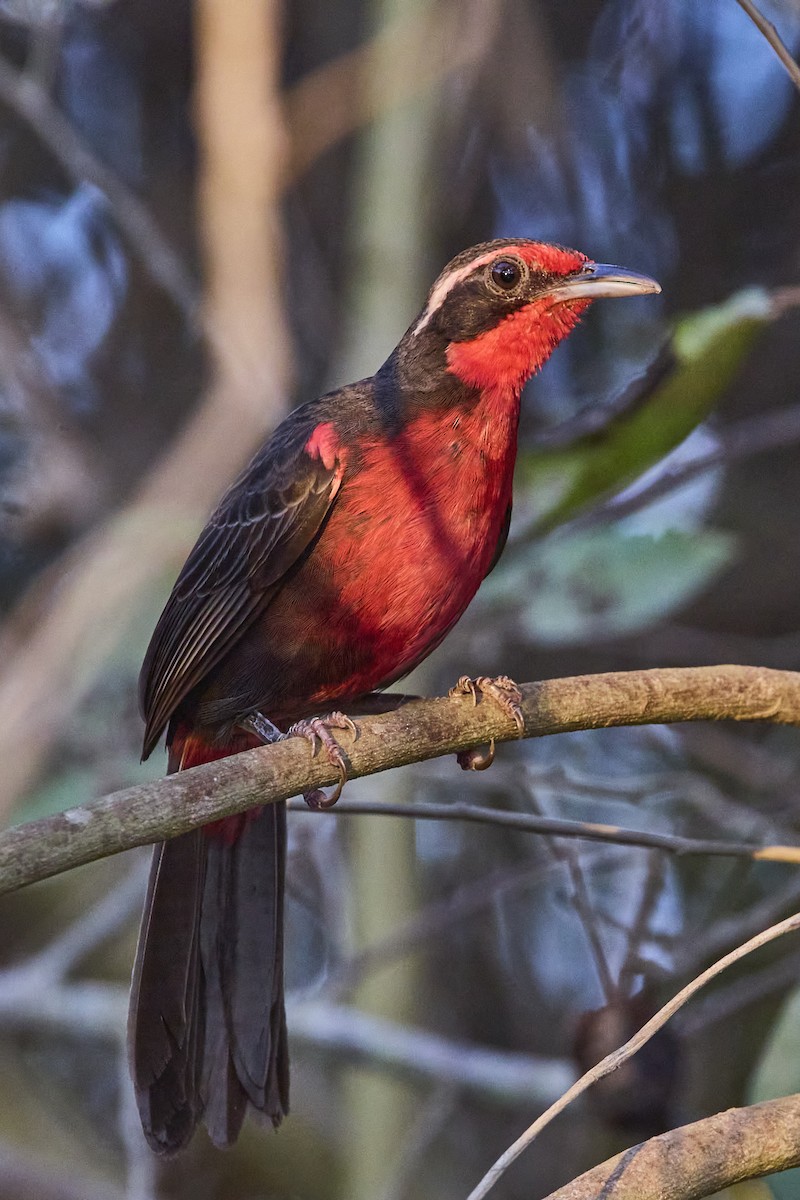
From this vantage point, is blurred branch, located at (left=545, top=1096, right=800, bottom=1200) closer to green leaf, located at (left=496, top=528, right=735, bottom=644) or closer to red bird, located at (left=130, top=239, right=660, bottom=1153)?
red bird, located at (left=130, top=239, right=660, bottom=1153)

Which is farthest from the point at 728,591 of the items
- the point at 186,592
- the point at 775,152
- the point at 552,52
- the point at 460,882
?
the point at 186,592

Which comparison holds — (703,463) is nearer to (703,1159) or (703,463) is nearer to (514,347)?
(514,347)

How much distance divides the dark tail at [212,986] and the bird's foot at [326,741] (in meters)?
0.58

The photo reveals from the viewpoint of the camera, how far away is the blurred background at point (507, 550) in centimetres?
441

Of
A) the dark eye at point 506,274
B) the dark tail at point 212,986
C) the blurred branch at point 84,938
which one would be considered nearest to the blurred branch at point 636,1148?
the dark tail at point 212,986

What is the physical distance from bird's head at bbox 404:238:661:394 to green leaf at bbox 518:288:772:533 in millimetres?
215

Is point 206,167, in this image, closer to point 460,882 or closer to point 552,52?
point 552,52

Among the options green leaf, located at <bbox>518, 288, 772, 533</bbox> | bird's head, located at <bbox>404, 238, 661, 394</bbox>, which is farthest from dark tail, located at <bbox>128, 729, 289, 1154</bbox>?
bird's head, located at <bbox>404, 238, 661, 394</bbox>

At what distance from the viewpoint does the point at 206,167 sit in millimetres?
5953

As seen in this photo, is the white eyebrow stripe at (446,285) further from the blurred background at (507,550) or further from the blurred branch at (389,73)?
the blurred branch at (389,73)

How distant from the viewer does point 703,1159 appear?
2.22m

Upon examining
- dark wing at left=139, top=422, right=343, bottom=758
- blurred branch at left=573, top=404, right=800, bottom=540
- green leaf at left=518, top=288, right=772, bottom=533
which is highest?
blurred branch at left=573, top=404, right=800, bottom=540

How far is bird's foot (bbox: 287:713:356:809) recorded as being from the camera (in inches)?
104

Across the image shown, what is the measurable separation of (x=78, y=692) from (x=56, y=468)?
1.99 m
